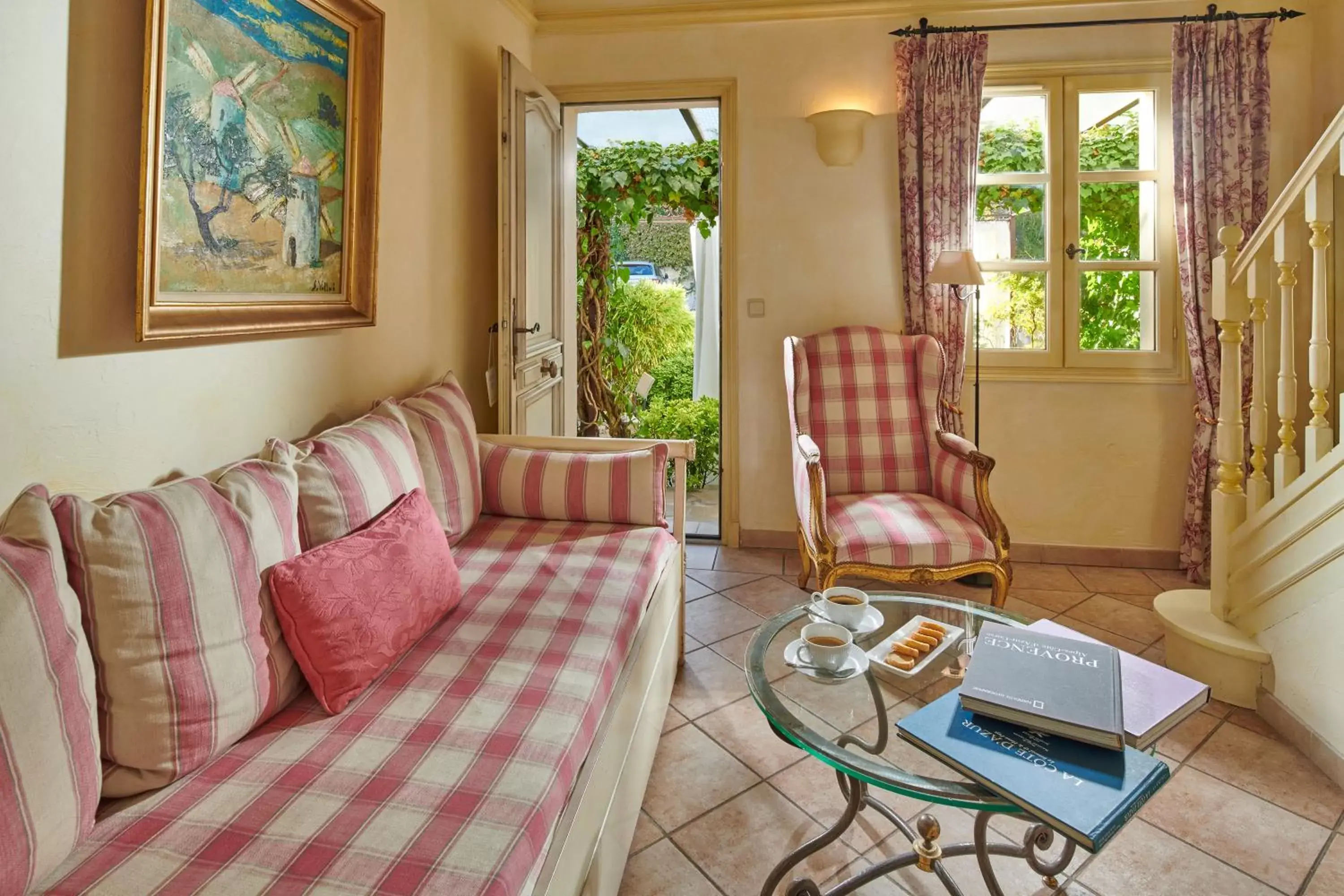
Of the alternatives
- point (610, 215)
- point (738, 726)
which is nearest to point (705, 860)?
point (738, 726)

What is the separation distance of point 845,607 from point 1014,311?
2469 mm

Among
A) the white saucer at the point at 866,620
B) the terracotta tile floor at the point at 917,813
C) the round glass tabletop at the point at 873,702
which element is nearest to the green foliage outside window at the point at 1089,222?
the terracotta tile floor at the point at 917,813

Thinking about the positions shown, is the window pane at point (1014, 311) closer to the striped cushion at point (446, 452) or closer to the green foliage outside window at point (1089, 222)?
the green foliage outside window at point (1089, 222)

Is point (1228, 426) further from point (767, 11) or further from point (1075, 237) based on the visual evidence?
point (767, 11)

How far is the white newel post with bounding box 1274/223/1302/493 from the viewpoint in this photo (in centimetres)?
236

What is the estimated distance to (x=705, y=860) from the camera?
1.74 m

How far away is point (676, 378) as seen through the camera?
645cm

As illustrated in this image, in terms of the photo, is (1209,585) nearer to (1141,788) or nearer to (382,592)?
(1141,788)

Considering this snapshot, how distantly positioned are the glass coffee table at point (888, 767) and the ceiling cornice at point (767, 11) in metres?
2.85

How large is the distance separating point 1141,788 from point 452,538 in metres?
1.69

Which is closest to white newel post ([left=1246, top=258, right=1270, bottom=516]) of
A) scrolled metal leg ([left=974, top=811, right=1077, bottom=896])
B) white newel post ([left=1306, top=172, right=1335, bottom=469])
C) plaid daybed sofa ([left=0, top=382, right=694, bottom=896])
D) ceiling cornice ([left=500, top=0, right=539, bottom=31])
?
white newel post ([left=1306, top=172, right=1335, bottom=469])

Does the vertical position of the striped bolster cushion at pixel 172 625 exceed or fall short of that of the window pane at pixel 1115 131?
it falls short

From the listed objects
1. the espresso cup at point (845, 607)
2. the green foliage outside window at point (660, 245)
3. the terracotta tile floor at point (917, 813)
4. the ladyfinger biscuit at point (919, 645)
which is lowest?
the terracotta tile floor at point (917, 813)

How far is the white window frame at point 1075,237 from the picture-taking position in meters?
3.53
